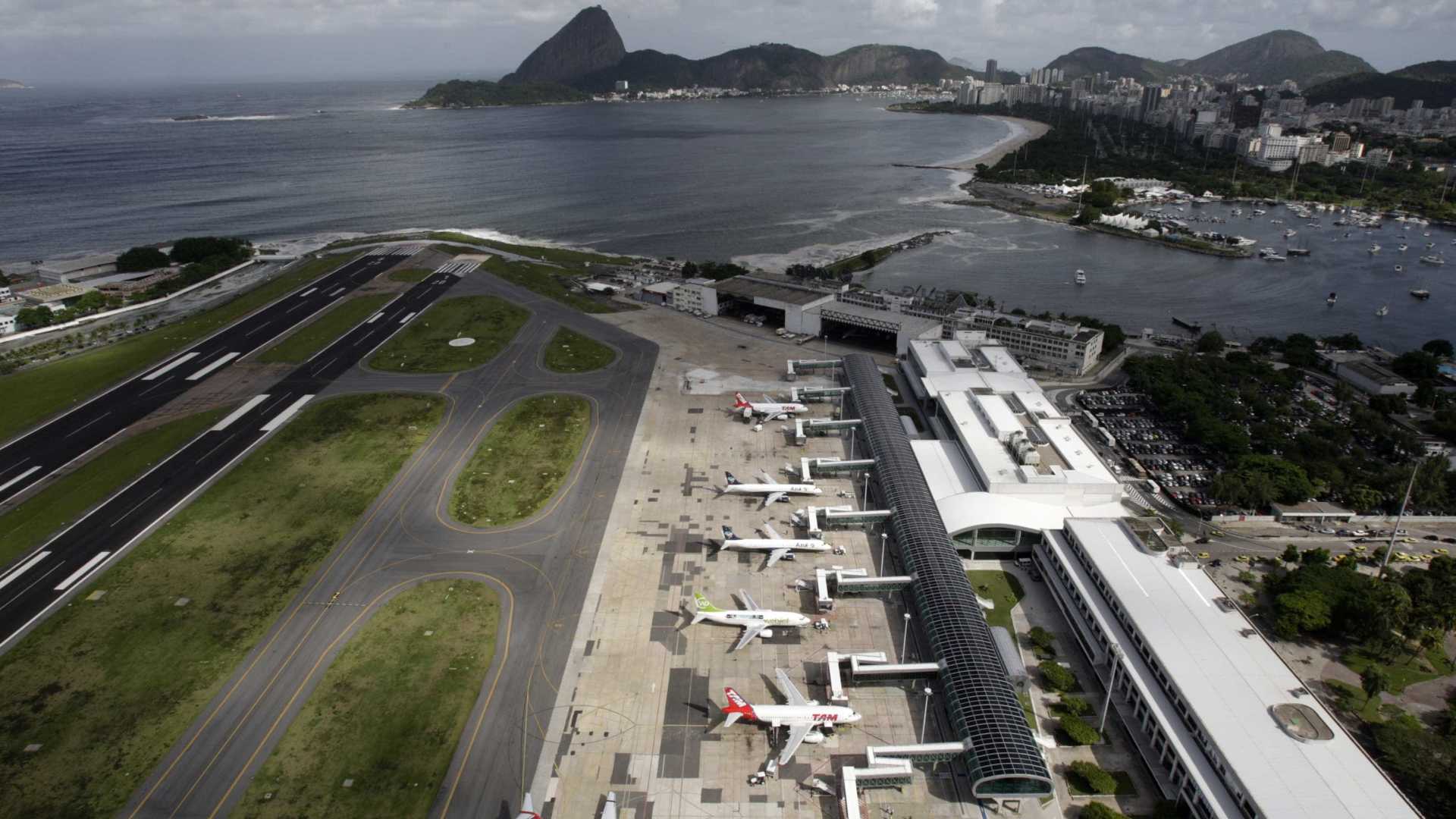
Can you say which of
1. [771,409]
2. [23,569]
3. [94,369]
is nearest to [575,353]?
[771,409]

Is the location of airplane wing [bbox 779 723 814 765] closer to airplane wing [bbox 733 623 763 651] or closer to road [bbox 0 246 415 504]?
airplane wing [bbox 733 623 763 651]

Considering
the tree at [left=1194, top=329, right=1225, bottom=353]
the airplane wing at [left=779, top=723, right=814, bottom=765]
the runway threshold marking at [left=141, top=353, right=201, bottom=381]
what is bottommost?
the airplane wing at [left=779, top=723, right=814, bottom=765]

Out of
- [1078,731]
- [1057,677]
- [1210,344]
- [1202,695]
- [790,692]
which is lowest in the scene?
[1078,731]

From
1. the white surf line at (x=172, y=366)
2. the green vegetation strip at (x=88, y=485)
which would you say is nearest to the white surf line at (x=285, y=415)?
the green vegetation strip at (x=88, y=485)

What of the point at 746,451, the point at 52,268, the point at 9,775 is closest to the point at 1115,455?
the point at 746,451

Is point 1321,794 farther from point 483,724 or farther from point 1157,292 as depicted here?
point 1157,292

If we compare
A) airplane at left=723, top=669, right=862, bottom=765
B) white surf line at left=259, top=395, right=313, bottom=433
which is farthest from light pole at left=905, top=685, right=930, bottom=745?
white surf line at left=259, top=395, right=313, bottom=433

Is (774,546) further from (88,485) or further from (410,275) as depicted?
(410,275)

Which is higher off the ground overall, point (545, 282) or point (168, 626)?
point (545, 282)
